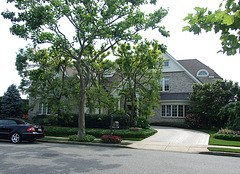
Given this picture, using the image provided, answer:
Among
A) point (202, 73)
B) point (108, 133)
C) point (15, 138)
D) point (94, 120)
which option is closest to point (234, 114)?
point (108, 133)

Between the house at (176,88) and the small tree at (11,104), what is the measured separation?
69.2 ft

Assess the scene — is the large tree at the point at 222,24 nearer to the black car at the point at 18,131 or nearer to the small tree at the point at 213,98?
the black car at the point at 18,131

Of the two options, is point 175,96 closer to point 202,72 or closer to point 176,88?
point 176,88

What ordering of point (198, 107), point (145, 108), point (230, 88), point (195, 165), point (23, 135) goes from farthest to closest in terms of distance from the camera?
point (198, 107)
point (230, 88)
point (145, 108)
point (23, 135)
point (195, 165)

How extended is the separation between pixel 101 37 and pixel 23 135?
7404mm

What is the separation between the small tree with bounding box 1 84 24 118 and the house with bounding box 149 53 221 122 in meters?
21.1

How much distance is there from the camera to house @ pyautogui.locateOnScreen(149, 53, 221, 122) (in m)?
25.8

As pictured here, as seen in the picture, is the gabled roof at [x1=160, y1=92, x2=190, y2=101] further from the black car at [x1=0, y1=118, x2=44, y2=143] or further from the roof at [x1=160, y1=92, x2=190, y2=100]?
the black car at [x1=0, y1=118, x2=44, y2=143]

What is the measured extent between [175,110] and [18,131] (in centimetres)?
1850

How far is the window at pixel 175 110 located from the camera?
25.6 m

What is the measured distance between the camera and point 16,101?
3478cm

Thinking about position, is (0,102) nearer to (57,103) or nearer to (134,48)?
(57,103)

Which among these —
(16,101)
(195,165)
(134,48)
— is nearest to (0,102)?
(16,101)

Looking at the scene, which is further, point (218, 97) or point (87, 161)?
point (218, 97)
